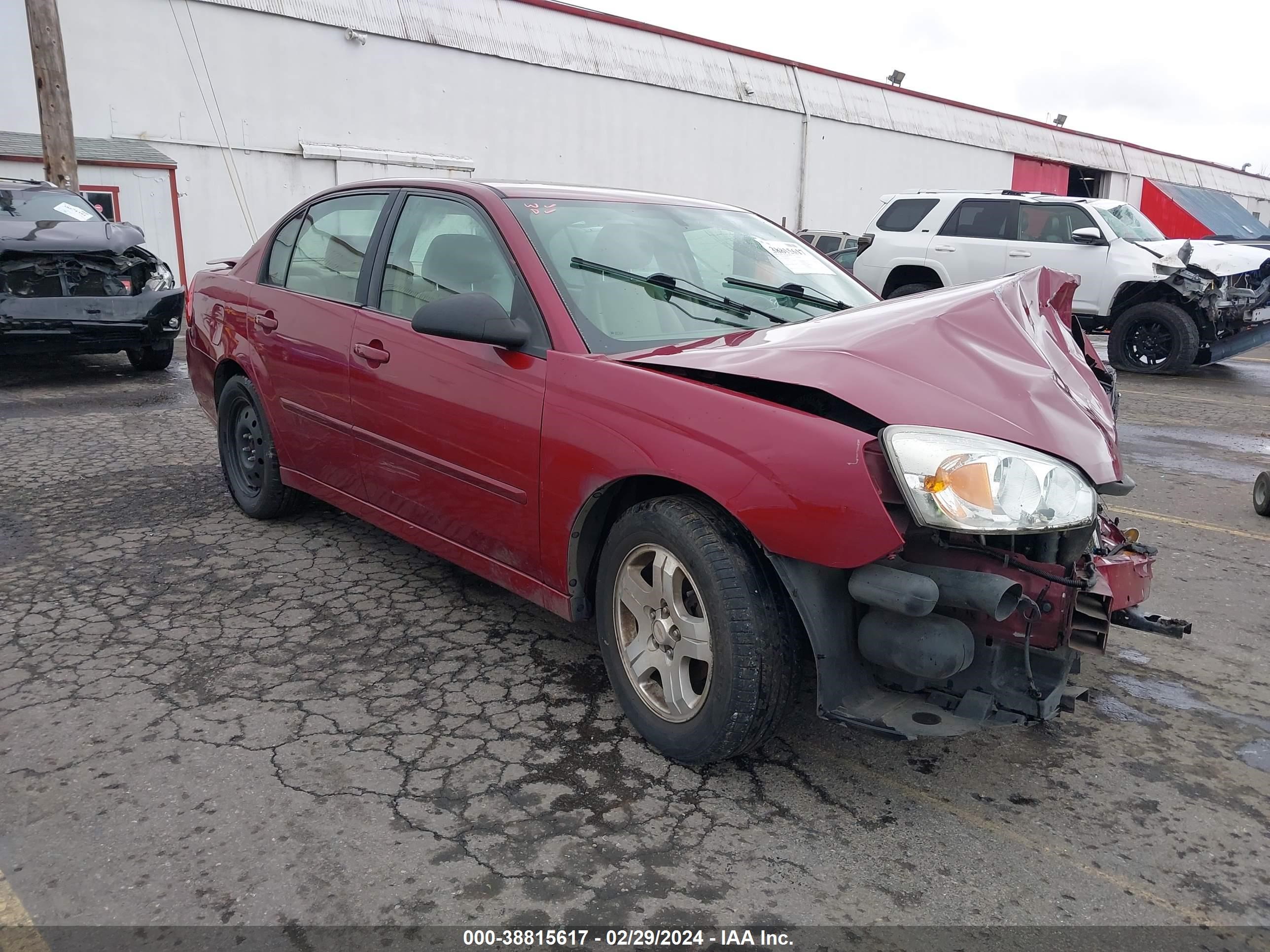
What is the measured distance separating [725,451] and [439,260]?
1603mm

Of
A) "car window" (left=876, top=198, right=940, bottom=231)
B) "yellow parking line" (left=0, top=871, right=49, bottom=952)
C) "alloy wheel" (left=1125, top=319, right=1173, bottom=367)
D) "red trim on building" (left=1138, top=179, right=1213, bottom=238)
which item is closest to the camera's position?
"yellow parking line" (left=0, top=871, right=49, bottom=952)

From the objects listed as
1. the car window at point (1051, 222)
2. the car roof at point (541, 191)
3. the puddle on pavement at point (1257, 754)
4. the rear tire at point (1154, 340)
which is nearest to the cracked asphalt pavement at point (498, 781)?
the puddle on pavement at point (1257, 754)

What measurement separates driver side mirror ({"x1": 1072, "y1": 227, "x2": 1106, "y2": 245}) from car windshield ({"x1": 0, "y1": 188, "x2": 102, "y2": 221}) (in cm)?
1031

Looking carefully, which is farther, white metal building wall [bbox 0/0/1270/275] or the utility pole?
white metal building wall [bbox 0/0/1270/275]

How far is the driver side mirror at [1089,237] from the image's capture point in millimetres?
10766

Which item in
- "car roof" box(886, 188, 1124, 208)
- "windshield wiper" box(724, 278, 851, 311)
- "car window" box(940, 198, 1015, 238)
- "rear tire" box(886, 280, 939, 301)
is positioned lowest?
"rear tire" box(886, 280, 939, 301)

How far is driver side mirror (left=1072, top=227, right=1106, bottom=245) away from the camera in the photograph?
10.8m

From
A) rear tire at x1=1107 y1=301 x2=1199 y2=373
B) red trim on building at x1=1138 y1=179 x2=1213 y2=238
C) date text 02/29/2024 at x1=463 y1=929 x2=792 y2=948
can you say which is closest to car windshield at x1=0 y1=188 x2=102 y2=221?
date text 02/29/2024 at x1=463 y1=929 x2=792 y2=948

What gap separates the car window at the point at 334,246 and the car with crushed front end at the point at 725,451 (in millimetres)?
29

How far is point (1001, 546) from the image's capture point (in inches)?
93.7

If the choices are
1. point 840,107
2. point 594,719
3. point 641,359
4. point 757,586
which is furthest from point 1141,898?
point 840,107

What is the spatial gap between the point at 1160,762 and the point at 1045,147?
34976 millimetres

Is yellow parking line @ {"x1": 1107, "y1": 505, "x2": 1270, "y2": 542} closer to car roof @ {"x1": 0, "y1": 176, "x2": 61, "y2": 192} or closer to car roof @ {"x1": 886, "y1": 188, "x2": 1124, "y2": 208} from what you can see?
car roof @ {"x1": 886, "y1": 188, "x2": 1124, "y2": 208}

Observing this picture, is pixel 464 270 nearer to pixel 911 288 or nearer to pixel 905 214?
pixel 911 288
